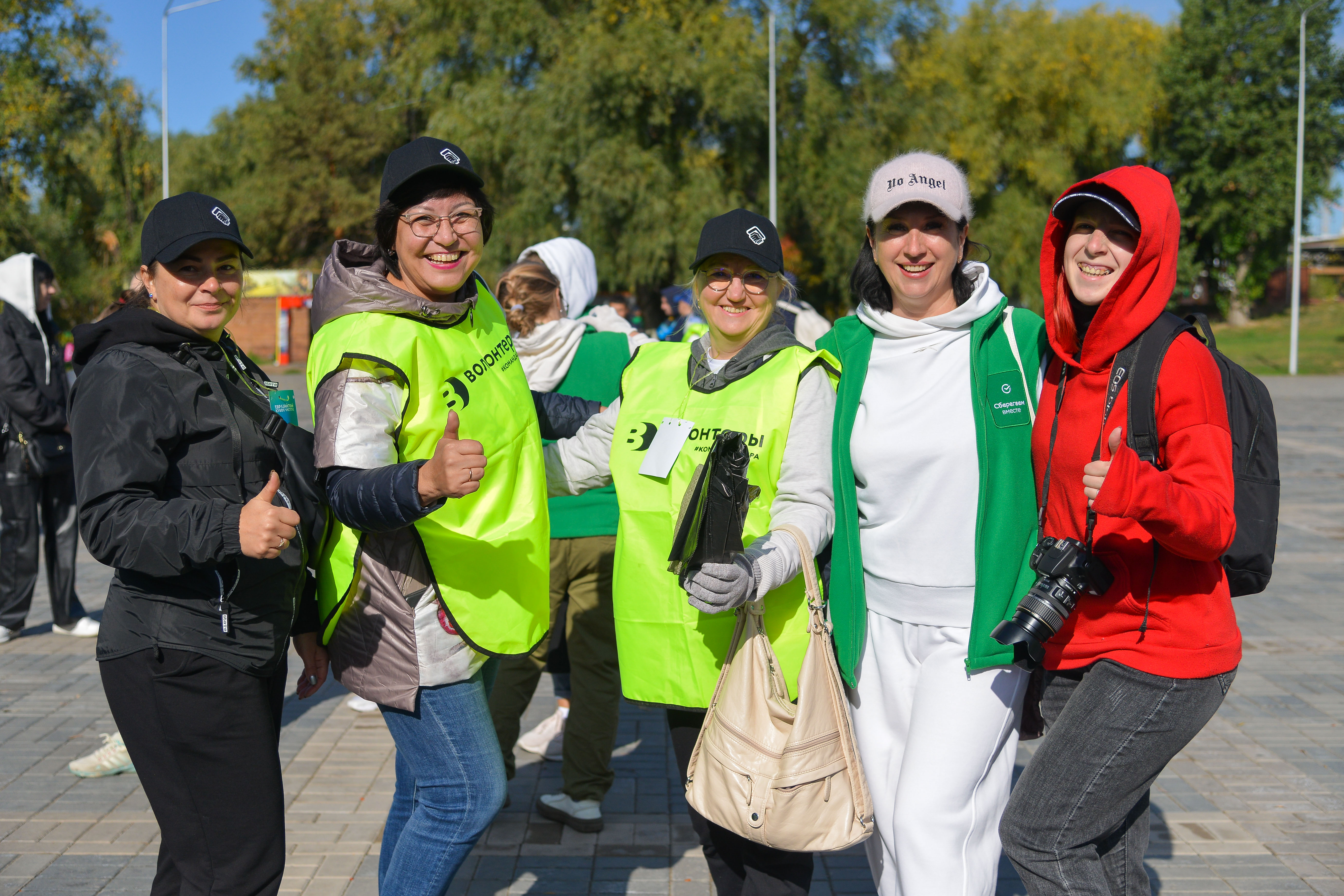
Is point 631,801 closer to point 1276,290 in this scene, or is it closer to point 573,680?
point 573,680

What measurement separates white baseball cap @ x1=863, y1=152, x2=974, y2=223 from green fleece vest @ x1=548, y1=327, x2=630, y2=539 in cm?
159

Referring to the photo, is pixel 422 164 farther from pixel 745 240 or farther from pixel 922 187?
pixel 922 187

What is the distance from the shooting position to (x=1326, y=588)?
780 centimetres

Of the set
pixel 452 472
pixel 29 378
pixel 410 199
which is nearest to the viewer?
pixel 452 472

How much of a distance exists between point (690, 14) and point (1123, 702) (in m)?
25.3

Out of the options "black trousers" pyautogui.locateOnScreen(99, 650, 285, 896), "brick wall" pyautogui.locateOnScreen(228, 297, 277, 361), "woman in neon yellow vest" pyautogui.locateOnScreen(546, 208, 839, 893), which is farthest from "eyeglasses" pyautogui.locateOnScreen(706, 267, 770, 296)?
"brick wall" pyautogui.locateOnScreen(228, 297, 277, 361)

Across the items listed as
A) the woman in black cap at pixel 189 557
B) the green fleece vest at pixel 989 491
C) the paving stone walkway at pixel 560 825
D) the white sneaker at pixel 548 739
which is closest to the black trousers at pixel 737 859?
the green fleece vest at pixel 989 491

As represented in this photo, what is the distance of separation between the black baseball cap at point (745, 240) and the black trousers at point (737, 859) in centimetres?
119

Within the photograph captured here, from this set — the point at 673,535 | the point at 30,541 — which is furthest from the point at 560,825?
the point at 30,541

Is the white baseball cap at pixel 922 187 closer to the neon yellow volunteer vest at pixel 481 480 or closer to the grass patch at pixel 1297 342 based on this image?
the neon yellow volunteer vest at pixel 481 480

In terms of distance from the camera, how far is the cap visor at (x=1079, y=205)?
2.46 metres

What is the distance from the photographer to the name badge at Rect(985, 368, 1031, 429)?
2.63 metres

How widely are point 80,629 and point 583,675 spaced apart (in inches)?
166

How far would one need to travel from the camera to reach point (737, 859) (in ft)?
9.59
